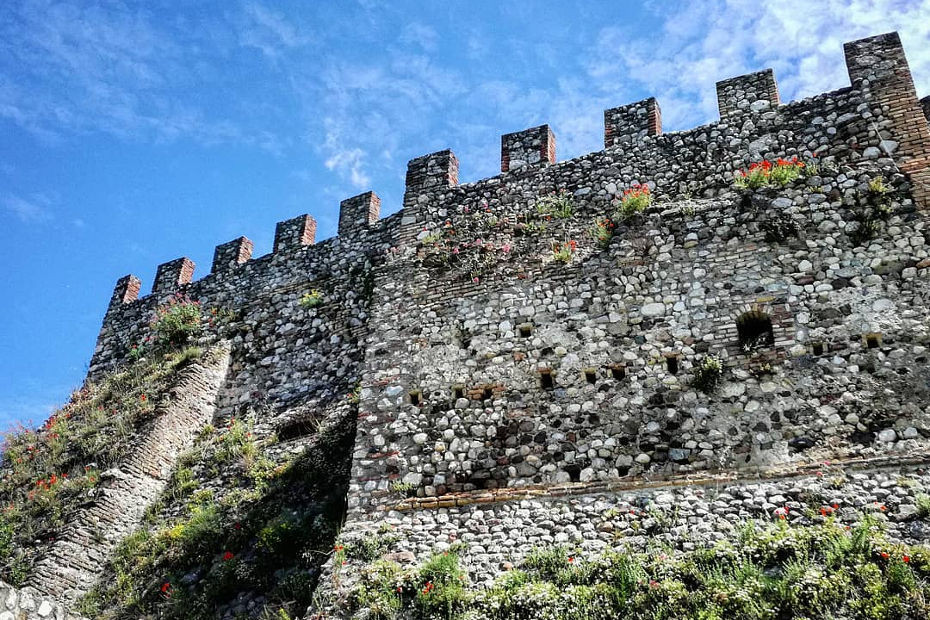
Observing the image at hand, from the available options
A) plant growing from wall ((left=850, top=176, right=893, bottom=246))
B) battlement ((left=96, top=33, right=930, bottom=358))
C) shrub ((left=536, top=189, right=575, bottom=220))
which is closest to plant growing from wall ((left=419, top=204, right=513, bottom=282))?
battlement ((left=96, top=33, right=930, bottom=358))

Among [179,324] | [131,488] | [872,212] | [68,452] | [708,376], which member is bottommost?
[131,488]

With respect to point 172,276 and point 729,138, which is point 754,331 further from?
point 172,276

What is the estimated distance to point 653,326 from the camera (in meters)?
9.95

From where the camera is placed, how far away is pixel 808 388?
28.8ft

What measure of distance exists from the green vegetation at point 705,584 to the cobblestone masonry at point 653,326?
0.43 m

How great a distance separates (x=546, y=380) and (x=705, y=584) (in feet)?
11.4

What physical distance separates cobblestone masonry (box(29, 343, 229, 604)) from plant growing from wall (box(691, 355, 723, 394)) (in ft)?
30.5

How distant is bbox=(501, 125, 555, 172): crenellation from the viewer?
41.7ft

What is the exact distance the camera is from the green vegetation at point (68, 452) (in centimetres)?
1280

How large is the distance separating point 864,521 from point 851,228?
12.4 ft

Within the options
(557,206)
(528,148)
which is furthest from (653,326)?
(528,148)

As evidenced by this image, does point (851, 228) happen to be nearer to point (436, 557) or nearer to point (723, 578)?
point (723, 578)

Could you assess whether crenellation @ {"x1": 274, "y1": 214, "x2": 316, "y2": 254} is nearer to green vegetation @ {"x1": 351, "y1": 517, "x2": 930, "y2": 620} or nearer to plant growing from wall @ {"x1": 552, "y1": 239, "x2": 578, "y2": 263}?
plant growing from wall @ {"x1": 552, "y1": 239, "x2": 578, "y2": 263}

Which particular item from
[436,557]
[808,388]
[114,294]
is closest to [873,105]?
[808,388]
